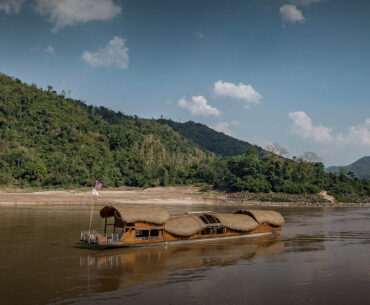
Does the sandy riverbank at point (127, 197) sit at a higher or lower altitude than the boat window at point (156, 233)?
higher

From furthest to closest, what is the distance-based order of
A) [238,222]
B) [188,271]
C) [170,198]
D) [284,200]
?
[284,200] < [170,198] < [238,222] < [188,271]

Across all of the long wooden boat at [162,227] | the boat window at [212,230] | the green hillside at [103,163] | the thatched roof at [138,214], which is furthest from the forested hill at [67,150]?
the thatched roof at [138,214]

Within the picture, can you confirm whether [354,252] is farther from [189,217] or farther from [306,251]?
[189,217]

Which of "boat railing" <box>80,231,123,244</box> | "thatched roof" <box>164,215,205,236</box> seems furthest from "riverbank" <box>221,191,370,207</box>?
"boat railing" <box>80,231,123,244</box>

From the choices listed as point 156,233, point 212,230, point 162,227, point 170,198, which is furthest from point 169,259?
point 170,198

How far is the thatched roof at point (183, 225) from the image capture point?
27.7 metres

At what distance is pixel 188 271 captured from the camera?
20281 mm

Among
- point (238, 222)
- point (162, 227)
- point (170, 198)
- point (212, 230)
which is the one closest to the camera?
point (162, 227)

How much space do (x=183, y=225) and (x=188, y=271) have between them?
8227 millimetres

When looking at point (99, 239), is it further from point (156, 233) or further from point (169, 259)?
point (169, 259)

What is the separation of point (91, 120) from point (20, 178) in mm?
65411

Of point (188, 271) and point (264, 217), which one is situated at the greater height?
point (264, 217)

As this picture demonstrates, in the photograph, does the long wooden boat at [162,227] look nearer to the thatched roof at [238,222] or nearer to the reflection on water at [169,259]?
the thatched roof at [238,222]

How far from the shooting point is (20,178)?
89.4 metres
